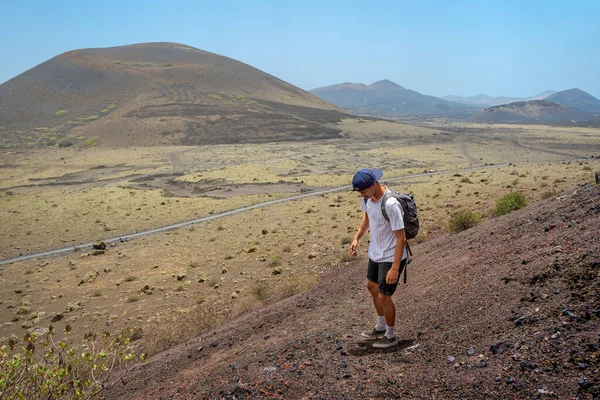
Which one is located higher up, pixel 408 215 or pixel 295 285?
pixel 408 215

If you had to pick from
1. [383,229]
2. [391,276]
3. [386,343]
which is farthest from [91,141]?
[391,276]

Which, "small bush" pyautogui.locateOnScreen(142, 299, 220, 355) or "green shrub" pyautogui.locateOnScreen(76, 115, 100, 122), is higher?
"green shrub" pyautogui.locateOnScreen(76, 115, 100, 122)

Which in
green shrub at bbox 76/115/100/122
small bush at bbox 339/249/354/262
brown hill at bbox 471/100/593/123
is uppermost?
brown hill at bbox 471/100/593/123

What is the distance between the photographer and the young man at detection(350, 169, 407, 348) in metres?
4.74

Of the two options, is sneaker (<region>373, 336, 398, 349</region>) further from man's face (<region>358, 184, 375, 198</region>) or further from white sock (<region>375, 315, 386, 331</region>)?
man's face (<region>358, 184, 375, 198</region>)

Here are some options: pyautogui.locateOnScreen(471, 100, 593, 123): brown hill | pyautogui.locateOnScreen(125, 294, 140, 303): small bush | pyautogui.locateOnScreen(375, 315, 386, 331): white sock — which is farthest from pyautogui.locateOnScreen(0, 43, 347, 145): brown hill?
pyautogui.locateOnScreen(471, 100, 593, 123): brown hill

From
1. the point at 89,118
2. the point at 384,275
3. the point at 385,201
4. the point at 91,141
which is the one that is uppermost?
the point at 89,118

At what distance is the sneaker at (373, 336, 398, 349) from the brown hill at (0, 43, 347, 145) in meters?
A: 62.9

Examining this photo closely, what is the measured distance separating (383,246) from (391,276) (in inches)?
14.3

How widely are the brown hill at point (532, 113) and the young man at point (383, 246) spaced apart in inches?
6940

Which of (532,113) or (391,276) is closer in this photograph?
(391,276)

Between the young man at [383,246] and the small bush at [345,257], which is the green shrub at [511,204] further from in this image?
the young man at [383,246]

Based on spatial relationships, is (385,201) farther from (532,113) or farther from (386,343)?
(532,113)

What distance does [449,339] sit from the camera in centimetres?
471
